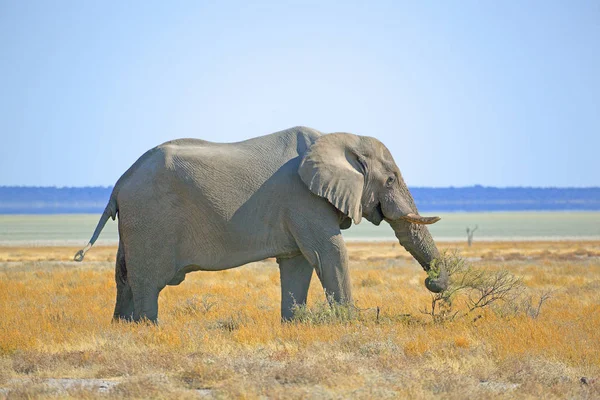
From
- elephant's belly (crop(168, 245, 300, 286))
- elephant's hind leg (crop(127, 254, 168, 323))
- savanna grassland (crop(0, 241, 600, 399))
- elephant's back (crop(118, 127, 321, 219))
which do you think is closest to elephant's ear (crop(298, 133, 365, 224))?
elephant's back (crop(118, 127, 321, 219))

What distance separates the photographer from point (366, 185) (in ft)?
42.3

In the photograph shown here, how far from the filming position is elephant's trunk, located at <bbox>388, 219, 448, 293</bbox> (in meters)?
13.2

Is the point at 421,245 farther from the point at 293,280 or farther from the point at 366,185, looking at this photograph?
the point at 293,280

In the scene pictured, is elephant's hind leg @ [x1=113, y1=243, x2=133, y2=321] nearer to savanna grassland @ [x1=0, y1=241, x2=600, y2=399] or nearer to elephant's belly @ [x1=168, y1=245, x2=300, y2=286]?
savanna grassland @ [x1=0, y1=241, x2=600, y2=399]

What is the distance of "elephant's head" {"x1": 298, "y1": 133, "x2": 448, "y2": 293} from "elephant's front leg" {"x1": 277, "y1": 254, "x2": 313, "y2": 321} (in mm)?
1147

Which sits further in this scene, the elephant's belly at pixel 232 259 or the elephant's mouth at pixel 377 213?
the elephant's mouth at pixel 377 213

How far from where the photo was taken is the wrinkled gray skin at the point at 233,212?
487 inches

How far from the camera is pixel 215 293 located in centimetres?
1986

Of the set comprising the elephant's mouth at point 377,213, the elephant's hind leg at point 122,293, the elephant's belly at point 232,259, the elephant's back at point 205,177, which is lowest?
the elephant's hind leg at point 122,293

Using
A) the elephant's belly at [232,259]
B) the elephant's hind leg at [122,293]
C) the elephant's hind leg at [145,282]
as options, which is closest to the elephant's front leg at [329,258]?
the elephant's belly at [232,259]

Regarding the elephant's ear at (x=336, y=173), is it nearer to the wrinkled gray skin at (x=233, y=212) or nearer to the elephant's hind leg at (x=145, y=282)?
the wrinkled gray skin at (x=233, y=212)

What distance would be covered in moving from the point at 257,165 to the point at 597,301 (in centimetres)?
864

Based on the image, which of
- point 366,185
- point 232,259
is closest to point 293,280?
point 232,259

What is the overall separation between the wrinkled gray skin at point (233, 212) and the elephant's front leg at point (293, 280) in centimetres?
36
